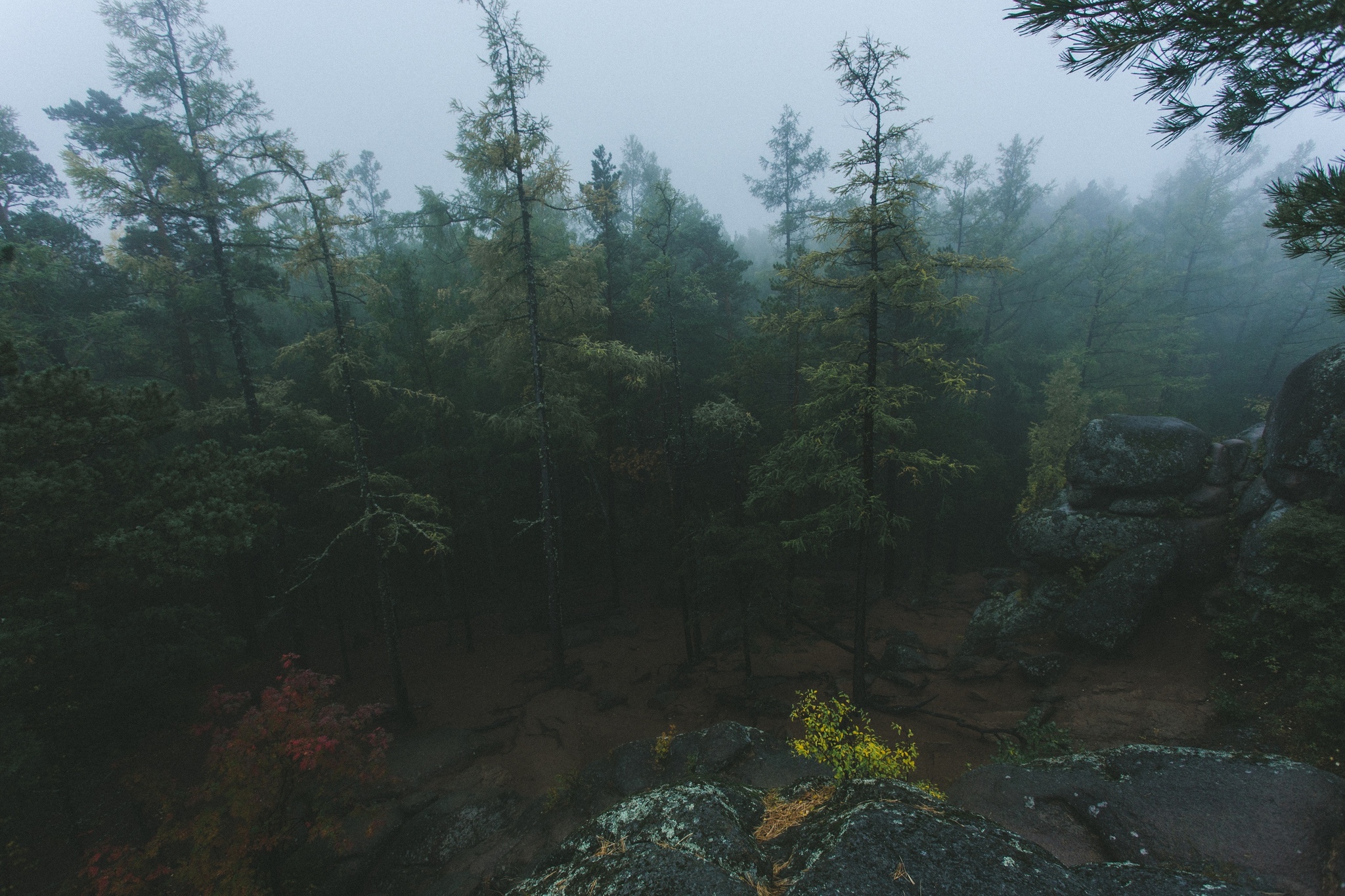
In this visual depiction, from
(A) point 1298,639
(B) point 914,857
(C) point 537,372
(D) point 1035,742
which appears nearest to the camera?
(B) point 914,857

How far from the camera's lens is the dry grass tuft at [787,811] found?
4.45 m

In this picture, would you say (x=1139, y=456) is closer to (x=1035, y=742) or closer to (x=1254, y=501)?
(x=1254, y=501)

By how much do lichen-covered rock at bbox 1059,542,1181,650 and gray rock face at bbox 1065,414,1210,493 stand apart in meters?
2.11

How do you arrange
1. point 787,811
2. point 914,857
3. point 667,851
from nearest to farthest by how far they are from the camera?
point 914,857, point 667,851, point 787,811

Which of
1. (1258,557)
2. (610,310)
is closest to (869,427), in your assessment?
(1258,557)

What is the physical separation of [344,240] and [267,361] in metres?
13.8

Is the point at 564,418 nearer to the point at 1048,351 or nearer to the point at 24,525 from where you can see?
the point at 24,525

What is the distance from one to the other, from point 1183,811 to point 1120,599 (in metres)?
7.29

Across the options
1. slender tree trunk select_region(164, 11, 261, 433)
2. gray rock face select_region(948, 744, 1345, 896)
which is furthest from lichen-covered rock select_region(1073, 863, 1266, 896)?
slender tree trunk select_region(164, 11, 261, 433)

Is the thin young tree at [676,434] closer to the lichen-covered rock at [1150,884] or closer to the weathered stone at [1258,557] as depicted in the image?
the lichen-covered rock at [1150,884]

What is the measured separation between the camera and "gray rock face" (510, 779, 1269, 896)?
3.26 m

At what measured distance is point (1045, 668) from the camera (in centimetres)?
1123

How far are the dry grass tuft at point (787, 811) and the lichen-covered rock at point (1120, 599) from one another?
10.6 metres

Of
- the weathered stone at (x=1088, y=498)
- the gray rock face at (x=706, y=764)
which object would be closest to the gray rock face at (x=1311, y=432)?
the weathered stone at (x=1088, y=498)
